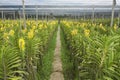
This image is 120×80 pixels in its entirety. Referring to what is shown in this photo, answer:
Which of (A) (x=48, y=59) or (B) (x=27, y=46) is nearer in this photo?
(B) (x=27, y=46)

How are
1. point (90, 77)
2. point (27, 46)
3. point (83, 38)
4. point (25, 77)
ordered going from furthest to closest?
point (83, 38) → point (27, 46) → point (25, 77) → point (90, 77)

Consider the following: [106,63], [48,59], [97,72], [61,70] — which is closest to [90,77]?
[97,72]

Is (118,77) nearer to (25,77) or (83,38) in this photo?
(25,77)

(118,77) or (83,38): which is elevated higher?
(83,38)

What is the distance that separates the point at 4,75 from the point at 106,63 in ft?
4.94

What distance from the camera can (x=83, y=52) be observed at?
6.52 metres

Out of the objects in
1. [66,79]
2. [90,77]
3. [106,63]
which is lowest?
[66,79]

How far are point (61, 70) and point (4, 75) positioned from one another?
5.19 metres

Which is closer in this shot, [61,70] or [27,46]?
[27,46]

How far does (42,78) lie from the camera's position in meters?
8.03

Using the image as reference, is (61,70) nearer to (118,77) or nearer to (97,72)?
(97,72)

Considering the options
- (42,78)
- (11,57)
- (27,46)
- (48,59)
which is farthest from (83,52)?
(48,59)

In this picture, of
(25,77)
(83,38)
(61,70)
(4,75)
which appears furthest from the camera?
(61,70)

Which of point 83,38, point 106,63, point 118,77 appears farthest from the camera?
point 83,38
